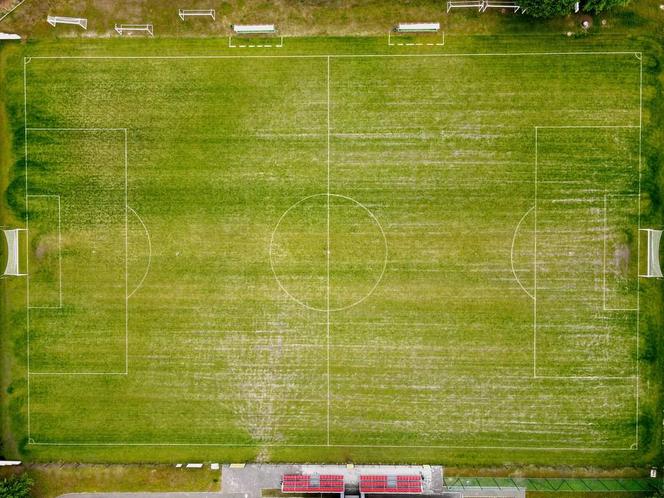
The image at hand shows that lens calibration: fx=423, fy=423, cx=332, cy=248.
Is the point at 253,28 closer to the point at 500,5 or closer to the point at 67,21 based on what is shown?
the point at 67,21

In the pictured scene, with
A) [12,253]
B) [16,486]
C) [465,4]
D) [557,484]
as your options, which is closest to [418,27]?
[465,4]

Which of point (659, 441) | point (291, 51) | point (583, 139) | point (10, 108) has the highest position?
point (291, 51)

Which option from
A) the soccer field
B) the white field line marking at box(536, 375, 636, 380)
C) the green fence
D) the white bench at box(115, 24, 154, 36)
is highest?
the white bench at box(115, 24, 154, 36)

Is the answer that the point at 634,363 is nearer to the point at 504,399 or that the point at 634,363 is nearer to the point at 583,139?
the point at 504,399

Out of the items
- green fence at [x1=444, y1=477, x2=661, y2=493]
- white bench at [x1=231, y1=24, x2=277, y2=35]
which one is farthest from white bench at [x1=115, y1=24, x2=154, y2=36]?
green fence at [x1=444, y1=477, x2=661, y2=493]

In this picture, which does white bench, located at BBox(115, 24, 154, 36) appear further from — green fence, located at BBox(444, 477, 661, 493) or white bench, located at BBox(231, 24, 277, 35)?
green fence, located at BBox(444, 477, 661, 493)

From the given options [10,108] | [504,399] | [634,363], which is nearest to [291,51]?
[10,108]
